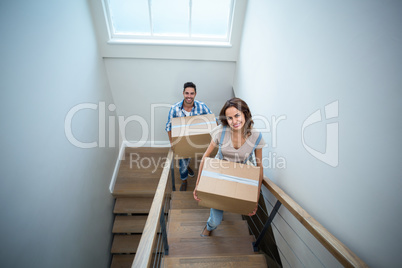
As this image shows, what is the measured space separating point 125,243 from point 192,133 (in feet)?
7.47

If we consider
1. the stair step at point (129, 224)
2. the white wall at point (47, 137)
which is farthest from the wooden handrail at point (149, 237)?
the stair step at point (129, 224)

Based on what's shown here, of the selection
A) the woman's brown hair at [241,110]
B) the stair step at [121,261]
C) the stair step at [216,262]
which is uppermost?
the woman's brown hair at [241,110]

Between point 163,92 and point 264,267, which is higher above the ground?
point 163,92

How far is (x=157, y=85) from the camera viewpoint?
2.95 meters

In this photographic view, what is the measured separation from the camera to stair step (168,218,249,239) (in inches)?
67.5

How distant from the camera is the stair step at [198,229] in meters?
1.71

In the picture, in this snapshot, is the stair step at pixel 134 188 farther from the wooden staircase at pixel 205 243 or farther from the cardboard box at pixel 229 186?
the cardboard box at pixel 229 186

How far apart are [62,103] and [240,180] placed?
1.75 metres

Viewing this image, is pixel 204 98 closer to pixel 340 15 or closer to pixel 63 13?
pixel 63 13

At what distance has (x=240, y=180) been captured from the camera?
1.29 metres

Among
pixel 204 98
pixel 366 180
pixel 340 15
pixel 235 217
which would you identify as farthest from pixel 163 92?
pixel 366 180

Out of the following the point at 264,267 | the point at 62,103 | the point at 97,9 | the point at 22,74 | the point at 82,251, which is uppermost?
the point at 97,9

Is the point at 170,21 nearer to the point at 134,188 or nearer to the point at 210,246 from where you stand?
the point at 134,188

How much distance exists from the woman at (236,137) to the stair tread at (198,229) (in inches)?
12.2
